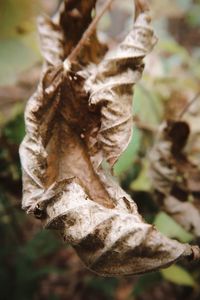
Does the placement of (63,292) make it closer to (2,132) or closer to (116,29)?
(2,132)

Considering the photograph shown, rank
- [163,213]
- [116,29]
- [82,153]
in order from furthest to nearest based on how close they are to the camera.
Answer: [116,29] < [163,213] < [82,153]

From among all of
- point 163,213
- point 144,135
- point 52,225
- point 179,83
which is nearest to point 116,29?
point 179,83

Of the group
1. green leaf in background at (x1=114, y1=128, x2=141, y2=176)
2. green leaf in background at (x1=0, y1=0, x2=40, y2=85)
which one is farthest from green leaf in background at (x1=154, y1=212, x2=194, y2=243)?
green leaf in background at (x1=0, y1=0, x2=40, y2=85)

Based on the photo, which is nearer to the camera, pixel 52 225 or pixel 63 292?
pixel 52 225

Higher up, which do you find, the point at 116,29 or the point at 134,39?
the point at 116,29

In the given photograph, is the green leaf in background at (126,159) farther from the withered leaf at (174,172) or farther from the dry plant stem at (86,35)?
the dry plant stem at (86,35)

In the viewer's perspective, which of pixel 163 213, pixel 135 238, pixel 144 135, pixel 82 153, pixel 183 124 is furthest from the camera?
pixel 144 135

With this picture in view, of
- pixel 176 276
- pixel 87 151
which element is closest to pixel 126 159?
pixel 87 151

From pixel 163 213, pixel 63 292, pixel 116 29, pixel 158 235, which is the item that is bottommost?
pixel 63 292

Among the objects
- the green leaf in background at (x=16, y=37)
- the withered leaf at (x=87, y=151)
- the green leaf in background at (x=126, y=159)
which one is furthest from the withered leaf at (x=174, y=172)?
the green leaf in background at (x=16, y=37)
